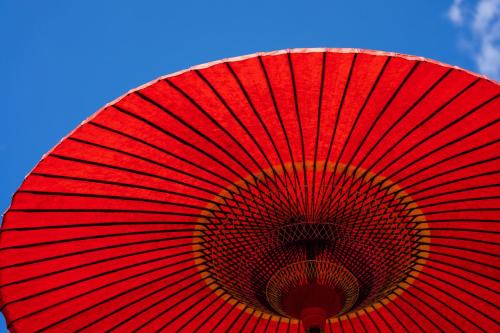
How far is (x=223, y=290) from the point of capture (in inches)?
164

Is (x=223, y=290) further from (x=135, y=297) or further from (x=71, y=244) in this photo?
(x=71, y=244)

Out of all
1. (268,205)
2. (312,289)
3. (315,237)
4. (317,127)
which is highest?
(317,127)

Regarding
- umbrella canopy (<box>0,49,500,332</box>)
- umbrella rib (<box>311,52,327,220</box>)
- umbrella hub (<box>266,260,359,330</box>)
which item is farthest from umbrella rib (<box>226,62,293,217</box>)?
umbrella hub (<box>266,260,359,330</box>)

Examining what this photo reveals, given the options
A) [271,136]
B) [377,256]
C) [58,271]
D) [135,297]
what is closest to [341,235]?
[377,256]

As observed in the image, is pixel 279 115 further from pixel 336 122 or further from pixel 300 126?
pixel 336 122

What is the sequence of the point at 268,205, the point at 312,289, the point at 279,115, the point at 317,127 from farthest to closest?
the point at 268,205, the point at 312,289, the point at 317,127, the point at 279,115

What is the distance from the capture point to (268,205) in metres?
3.73

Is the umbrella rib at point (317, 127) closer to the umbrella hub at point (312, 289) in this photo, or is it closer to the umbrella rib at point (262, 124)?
the umbrella rib at point (262, 124)

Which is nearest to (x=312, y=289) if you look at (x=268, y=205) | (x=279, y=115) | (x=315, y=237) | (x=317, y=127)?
(x=315, y=237)

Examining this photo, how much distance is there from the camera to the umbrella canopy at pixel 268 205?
3.08 m

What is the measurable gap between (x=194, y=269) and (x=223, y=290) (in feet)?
0.95

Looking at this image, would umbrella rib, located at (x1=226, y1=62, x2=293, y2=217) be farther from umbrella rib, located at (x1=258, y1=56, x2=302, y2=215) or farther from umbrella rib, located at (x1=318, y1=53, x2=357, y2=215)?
umbrella rib, located at (x1=318, y1=53, x2=357, y2=215)

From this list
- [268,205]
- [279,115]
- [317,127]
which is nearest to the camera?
[279,115]

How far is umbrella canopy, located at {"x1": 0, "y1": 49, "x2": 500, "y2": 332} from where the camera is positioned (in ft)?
10.1
